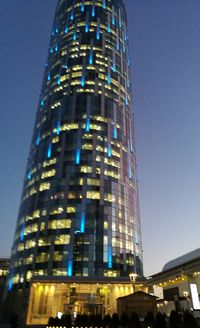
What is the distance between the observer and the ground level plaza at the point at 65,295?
5556 centimetres

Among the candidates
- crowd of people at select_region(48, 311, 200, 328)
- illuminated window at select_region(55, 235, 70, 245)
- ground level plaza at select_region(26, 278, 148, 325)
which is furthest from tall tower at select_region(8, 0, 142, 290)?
crowd of people at select_region(48, 311, 200, 328)

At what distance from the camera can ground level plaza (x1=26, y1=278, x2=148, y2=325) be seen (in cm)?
5556

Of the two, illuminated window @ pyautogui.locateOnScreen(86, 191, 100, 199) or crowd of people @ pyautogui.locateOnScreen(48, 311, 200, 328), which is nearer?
crowd of people @ pyautogui.locateOnScreen(48, 311, 200, 328)

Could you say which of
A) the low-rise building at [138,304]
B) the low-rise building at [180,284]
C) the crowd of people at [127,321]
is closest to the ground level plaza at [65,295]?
the low-rise building at [180,284]

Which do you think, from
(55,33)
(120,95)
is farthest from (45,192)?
(55,33)

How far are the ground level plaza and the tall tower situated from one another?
6041 mm

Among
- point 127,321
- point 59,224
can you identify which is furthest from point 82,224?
point 127,321

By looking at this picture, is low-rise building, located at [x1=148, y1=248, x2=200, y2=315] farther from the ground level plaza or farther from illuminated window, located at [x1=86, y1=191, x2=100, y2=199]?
illuminated window, located at [x1=86, y1=191, x2=100, y2=199]

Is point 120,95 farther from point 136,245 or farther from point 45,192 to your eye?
point 136,245

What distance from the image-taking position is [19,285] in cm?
6681

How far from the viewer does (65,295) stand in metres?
56.1

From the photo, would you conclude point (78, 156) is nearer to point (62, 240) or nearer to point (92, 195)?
point (92, 195)

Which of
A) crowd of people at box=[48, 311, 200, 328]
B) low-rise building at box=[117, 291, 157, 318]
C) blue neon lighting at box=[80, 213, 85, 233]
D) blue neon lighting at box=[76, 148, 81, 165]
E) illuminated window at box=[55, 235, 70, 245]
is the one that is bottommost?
crowd of people at box=[48, 311, 200, 328]

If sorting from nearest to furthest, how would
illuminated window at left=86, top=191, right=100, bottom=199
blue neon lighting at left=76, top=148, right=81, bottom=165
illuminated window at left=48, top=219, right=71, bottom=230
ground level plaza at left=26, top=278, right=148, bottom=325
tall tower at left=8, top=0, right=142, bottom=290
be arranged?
ground level plaza at left=26, top=278, right=148, bottom=325 → tall tower at left=8, top=0, right=142, bottom=290 → illuminated window at left=48, top=219, right=71, bottom=230 → illuminated window at left=86, top=191, right=100, bottom=199 → blue neon lighting at left=76, top=148, right=81, bottom=165
